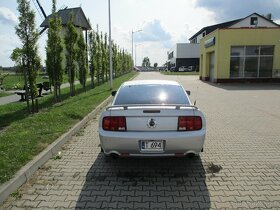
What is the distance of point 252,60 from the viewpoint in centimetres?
2559

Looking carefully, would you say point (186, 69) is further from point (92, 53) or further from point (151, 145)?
point (151, 145)

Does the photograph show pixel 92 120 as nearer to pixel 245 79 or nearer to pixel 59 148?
pixel 59 148

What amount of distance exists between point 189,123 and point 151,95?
1125 mm

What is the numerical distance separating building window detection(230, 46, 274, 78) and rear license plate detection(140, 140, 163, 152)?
2289 centimetres

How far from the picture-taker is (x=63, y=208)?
3754mm

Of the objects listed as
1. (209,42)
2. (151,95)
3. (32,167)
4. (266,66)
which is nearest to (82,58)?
(209,42)

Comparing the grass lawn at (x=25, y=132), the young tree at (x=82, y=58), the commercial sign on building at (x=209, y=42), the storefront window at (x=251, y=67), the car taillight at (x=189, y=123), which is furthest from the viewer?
the commercial sign on building at (x=209, y=42)

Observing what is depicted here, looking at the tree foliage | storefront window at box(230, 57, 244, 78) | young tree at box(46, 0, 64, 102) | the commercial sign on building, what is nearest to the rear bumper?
young tree at box(46, 0, 64, 102)

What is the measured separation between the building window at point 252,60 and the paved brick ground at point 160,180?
65.4 feet

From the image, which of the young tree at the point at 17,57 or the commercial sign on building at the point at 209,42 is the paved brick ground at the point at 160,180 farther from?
the commercial sign on building at the point at 209,42

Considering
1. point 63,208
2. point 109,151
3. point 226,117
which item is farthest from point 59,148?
point 226,117

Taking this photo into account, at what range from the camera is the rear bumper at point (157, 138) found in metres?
4.55

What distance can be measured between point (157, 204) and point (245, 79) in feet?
78.9

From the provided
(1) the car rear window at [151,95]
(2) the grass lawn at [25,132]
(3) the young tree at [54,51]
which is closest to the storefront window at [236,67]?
(3) the young tree at [54,51]
